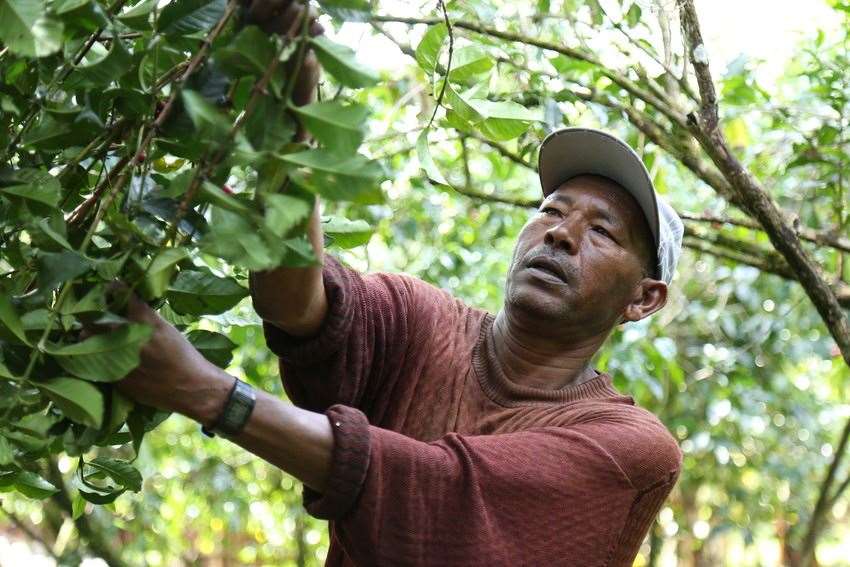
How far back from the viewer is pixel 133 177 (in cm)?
121

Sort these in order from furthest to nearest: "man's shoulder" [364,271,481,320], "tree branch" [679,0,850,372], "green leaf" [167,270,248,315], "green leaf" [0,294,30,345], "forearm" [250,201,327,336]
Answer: "tree branch" [679,0,850,372], "man's shoulder" [364,271,481,320], "forearm" [250,201,327,336], "green leaf" [167,270,248,315], "green leaf" [0,294,30,345]

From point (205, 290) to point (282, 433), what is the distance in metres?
0.19

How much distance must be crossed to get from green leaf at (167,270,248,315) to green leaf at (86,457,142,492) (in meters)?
0.32

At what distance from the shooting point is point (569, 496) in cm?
156

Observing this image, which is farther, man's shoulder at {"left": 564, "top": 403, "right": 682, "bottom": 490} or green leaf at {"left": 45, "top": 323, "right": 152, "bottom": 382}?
man's shoulder at {"left": 564, "top": 403, "right": 682, "bottom": 490}

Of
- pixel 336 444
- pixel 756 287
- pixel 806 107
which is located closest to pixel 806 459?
pixel 756 287

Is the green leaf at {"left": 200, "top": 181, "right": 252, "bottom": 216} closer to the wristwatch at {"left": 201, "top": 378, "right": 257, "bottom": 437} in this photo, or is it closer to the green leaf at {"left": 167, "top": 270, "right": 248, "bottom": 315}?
the green leaf at {"left": 167, "top": 270, "right": 248, "bottom": 315}

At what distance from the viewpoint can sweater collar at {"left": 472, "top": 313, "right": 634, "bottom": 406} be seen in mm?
1805

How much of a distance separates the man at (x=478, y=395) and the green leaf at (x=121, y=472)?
0.23m

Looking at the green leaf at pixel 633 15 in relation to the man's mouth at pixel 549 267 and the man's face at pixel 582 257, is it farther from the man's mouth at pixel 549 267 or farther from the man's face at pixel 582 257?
the man's mouth at pixel 549 267

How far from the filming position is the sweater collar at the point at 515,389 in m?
1.80

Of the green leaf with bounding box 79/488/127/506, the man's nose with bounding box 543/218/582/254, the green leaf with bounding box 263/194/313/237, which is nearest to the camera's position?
the green leaf with bounding box 263/194/313/237

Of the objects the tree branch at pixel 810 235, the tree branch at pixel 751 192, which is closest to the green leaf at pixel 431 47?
the tree branch at pixel 751 192

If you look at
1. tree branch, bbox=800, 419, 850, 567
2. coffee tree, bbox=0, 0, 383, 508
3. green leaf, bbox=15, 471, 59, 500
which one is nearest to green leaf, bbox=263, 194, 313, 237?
coffee tree, bbox=0, 0, 383, 508
